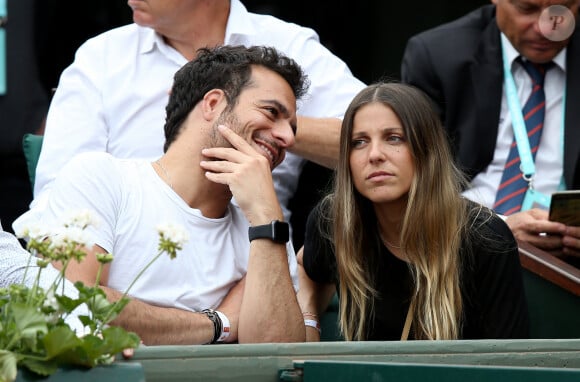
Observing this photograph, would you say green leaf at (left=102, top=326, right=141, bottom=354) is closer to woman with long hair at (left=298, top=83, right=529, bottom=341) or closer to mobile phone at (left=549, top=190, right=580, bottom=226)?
woman with long hair at (left=298, top=83, right=529, bottom=341)

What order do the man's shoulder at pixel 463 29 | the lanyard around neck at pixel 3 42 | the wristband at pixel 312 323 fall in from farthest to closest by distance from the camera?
the lanyard around neck at pixel 3 42, the man's shoulder at pixel 463 29, the wristband at pixel 312 323

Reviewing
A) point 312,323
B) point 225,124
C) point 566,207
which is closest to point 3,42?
point 225,124

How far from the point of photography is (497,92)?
4.30 meters

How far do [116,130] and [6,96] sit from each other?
4.20 feet

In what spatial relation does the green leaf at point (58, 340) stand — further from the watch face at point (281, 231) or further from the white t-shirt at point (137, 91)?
the white t-shirt at point (137, 91)

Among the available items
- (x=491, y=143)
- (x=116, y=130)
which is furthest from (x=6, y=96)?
(x=491, y=143)

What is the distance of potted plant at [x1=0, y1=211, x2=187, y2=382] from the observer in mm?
1762

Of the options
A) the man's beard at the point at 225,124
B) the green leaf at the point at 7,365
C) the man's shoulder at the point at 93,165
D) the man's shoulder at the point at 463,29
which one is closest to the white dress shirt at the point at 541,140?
the man's shoulder at the point at 463,29

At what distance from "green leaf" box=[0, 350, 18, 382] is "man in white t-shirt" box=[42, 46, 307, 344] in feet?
3.59

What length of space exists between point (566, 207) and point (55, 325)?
2302 mm

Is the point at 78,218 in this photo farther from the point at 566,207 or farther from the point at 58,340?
the point at 566,207

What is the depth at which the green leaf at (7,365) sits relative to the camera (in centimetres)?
170

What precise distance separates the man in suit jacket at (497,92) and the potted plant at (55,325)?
2469 mm

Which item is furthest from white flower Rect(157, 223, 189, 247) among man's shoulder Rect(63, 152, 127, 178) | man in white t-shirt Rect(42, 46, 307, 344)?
man's shoulder Rect(63, 152, 127, 178)
